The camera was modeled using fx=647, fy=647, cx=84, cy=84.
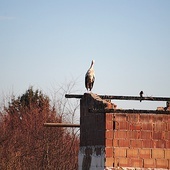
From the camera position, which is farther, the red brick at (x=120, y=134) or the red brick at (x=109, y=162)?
the red brick at (x=120, y=134)

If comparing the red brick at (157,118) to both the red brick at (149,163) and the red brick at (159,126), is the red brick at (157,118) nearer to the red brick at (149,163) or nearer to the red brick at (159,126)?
the red brick at (159,126)

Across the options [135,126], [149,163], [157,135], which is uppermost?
[135,126]

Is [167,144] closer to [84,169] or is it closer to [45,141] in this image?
[84,169]

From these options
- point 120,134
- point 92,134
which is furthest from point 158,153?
point 92,134

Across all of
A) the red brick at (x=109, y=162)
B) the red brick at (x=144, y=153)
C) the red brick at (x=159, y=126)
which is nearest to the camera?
the red brick at (x=109, y=162)

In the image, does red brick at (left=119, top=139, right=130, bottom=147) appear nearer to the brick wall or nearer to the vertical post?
the brick wall

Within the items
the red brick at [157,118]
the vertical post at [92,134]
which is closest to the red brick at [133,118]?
the red brick at [157,118]

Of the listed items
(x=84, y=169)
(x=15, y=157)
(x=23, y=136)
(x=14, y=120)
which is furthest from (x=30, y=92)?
(x=84, y=169)

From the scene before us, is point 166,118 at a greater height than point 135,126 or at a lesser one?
greater

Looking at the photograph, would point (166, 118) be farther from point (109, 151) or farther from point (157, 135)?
point (109, 151)

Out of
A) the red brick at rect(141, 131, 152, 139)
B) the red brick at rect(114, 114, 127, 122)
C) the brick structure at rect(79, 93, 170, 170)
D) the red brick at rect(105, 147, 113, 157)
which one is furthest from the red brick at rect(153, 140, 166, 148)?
the red brick at rect(105, 147, 113, 157)

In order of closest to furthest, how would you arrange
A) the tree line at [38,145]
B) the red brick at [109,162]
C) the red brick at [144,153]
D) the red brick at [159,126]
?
the red brick at [109,162], the red brick at [144,153], the red brick at [159,126], the tree line at [38,145]

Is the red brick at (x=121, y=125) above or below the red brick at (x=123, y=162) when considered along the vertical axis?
above

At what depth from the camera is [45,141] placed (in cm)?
2917
